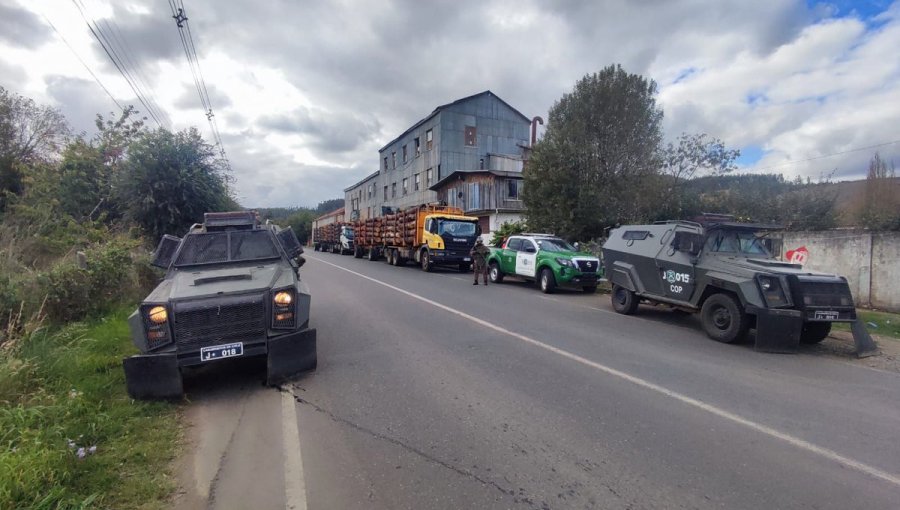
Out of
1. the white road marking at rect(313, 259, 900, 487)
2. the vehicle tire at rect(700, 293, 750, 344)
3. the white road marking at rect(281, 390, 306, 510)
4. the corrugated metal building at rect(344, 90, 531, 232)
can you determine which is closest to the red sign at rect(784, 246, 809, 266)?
the vehicle tire at rect(700, 293, 750, 344)

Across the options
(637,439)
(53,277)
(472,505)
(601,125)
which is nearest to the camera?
(472,505)

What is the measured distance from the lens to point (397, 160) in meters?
49.7

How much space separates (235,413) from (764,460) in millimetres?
4786

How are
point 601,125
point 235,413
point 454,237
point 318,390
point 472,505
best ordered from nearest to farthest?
point 472,505, point 235,413, point 318,390, point 601,125, point 454,237

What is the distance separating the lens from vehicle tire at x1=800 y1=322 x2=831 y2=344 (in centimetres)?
776

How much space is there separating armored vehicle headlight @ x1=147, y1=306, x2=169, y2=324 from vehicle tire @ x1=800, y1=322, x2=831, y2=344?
30.8 feet

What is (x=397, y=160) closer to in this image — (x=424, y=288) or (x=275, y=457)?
(x=424, y=288)

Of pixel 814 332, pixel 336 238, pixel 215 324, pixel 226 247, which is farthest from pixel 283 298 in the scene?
pixel 336 238

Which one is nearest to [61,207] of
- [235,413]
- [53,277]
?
[53,277]

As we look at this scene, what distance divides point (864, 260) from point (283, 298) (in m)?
14.0

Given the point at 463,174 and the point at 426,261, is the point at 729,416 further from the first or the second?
the point at 463,174

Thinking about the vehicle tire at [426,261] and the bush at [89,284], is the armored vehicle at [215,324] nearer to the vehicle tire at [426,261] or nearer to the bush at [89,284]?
the bush at [89,284]

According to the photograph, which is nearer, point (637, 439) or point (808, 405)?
point (637, 439)

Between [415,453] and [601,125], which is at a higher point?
[601,125]
